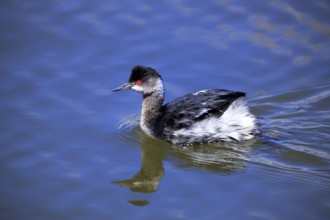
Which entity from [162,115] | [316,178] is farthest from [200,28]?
[316,178]

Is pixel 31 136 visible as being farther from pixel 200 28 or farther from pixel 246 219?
pixel 200 28

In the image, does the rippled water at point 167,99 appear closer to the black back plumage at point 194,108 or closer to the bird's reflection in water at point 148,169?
the bird's reflection in water at point 148,169

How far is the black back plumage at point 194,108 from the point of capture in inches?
310

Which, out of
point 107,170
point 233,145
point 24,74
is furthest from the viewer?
point 24,74

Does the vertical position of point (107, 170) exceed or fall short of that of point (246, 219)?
it exceeds it

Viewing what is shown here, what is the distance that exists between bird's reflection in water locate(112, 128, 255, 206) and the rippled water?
2cm

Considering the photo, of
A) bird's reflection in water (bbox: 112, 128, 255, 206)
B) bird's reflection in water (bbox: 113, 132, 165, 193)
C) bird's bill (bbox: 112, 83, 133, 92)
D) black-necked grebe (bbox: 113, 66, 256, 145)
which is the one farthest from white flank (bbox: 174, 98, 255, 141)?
bird's bill (bbox: 112, 83, 133, 92)

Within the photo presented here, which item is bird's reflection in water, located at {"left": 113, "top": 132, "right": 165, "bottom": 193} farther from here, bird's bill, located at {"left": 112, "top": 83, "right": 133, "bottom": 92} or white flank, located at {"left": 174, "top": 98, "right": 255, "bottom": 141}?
bird's bill, located at {"left": 112, "top": 83, "right": 133, "bottom": 92}

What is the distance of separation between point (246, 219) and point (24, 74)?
450 centimetres

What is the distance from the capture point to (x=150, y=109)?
8461 millimetres

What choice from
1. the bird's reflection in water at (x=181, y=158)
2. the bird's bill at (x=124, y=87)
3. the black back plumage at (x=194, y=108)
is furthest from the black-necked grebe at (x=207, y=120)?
the bird's bill at (x=124, y=87)

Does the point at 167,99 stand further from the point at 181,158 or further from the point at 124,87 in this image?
the point at 181,158

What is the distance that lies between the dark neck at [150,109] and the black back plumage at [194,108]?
176mm

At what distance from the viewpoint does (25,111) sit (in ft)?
27.9
